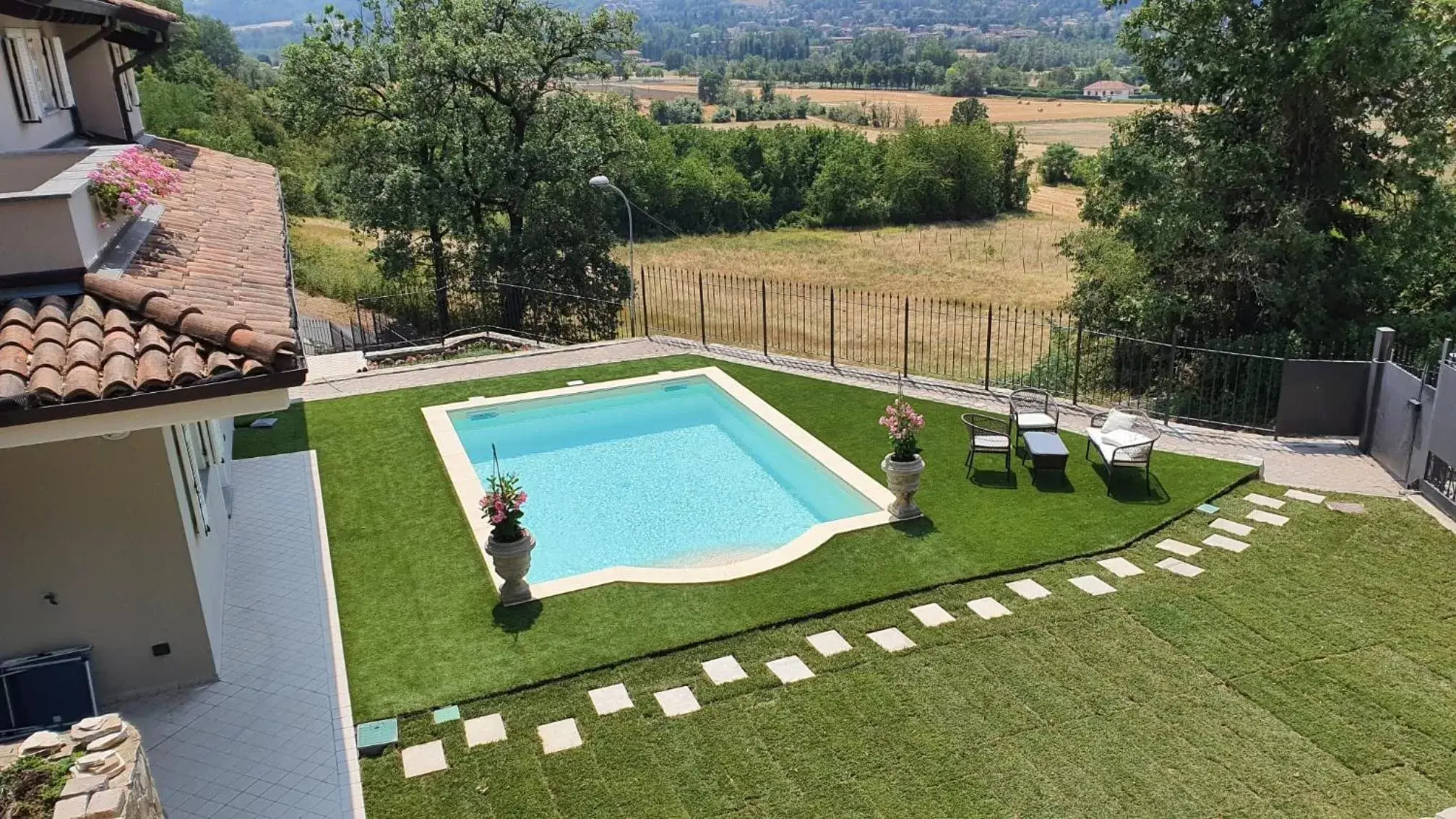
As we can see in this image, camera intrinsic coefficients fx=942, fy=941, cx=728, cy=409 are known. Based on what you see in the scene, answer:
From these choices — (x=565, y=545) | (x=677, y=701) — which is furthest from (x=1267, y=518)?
(x=565, y=545)

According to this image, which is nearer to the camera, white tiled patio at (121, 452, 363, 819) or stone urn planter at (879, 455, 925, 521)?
white tiled patio at (121, 452, 363, 819)

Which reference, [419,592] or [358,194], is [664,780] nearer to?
[419,592]

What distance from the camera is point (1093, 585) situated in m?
9.57

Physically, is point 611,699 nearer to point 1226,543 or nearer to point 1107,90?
point 1226,543

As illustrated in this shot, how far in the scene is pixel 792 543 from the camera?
1066 cm

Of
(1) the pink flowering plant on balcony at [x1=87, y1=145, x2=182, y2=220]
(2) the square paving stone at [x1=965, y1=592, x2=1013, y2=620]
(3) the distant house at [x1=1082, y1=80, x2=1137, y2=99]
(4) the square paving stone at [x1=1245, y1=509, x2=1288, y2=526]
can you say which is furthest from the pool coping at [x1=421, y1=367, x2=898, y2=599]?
(3) the distant house at [x1=1082, y1=80, x2=1137, y2=99]

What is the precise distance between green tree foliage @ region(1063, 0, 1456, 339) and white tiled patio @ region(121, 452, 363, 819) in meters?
15.6

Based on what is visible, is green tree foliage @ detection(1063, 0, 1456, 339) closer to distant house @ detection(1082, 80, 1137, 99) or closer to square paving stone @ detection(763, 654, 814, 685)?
square paving stone @ detection(763, 654, 814, 685)

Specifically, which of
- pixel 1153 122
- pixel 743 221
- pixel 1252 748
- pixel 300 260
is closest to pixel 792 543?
pixel 1252 748

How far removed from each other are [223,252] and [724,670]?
5.93m

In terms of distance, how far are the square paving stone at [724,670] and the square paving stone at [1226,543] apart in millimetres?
5598

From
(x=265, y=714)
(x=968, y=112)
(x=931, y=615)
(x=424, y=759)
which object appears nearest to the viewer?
(x=424, y=759)

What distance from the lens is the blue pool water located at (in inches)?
448

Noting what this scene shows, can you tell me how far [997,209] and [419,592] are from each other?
181 feet
